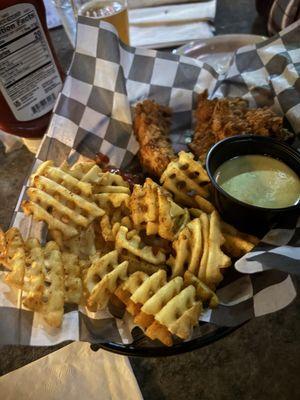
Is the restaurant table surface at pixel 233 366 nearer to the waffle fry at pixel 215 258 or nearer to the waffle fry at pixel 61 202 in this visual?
the waffle fry at pixel 215 258

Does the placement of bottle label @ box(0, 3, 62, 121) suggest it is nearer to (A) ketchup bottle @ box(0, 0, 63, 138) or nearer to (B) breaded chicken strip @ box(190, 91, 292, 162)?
(A) ketchup bottle @ box(0, 0, 63, 138)

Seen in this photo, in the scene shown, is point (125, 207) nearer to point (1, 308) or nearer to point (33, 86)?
point (1, 308)

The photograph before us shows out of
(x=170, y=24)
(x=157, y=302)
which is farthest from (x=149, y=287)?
(x=170, y=24)

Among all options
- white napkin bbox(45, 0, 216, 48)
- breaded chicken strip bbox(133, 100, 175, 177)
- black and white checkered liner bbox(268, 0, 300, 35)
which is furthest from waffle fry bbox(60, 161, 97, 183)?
black and white checkered liner bbox(268, 0, 300, 35)

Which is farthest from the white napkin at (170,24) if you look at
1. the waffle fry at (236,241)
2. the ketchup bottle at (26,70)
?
the waffle fry at (236,241)

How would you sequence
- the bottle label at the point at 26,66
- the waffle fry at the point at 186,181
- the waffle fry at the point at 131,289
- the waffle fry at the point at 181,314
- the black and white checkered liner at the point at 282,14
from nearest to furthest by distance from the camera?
1. the waffle fry at the point at 181,314
2. the waffle fry at the point at 131,289
3. the waffle fry at the point at 186,181
4. the bottle label at the point at 26,66
5. the black and white checkered liner at the point at 282,14

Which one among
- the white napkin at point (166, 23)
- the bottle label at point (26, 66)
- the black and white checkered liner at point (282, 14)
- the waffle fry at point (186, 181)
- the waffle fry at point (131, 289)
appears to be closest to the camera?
the waffle fry at point (131, 289)
